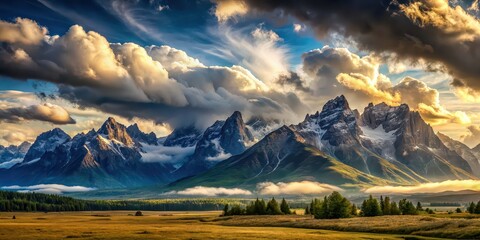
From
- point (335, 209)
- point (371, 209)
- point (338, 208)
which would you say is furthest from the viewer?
point (371, 209)

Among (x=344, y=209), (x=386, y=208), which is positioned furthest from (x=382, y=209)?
(x=344, y=209)

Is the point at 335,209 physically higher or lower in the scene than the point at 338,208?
lower

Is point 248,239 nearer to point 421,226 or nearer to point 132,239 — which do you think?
point 132,239

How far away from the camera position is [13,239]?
346ft

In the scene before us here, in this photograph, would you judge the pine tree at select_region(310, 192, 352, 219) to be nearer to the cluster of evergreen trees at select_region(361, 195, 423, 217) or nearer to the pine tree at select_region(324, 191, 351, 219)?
the pine tree at select_region(324, 191, 351, 219)

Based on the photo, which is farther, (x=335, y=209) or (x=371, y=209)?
(x=371, y=209)

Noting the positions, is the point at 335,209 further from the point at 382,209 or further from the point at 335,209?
the point at 382,209

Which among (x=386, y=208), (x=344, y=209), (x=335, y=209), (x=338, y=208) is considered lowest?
(x=386, y=208)

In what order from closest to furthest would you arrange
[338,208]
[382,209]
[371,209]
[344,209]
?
[344,209]
[338,208]
[371,209]
[382,209]

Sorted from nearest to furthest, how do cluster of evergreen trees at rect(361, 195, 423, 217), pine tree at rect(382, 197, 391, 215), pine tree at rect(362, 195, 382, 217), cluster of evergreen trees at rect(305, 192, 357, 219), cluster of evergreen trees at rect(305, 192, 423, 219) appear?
cluster of evergreen trees at rect(305, 192, 357, 219) → cluster of evergreen trees at rect(305, 192, 423, 219) → pine tree at rect(362, 195, 382, 217) → cluster of evergreen trees at rect(361, 195, 423, 217) → pine tree at rect(382, 197, 391, 215)

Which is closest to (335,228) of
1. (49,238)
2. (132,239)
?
(132,239)

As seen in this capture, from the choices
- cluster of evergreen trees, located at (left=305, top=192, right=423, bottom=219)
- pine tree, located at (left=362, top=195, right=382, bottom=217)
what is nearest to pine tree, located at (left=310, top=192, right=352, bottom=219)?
cluster of evergreen trees, located at (left=305, top=192, right=423, bottom=219)

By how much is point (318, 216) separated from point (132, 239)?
98.9 metres

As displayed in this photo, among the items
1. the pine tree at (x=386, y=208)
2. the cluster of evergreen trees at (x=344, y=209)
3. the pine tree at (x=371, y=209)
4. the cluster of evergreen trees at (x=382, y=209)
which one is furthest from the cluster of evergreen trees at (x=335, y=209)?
the pine tree at (x=386, y=208)
